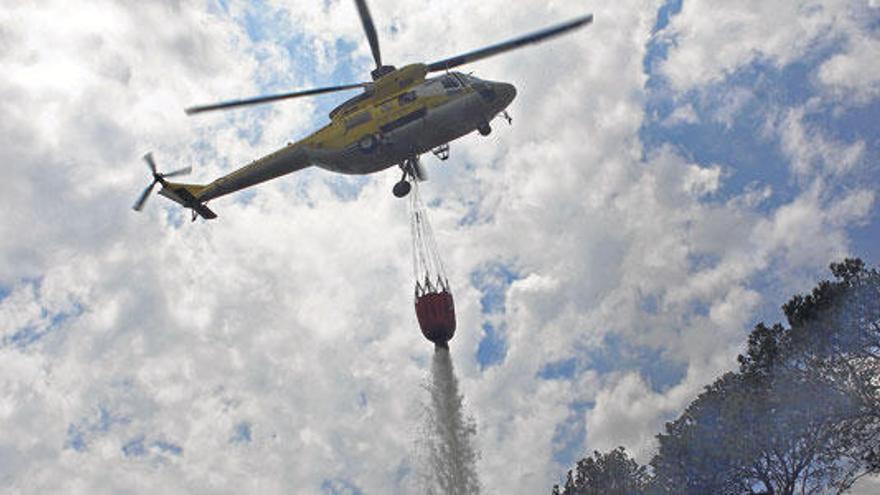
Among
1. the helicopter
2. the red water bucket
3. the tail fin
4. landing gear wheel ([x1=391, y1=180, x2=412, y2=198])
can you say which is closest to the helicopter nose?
the helicopter

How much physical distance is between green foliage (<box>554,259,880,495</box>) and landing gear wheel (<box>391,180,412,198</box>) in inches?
831

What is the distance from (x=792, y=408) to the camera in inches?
1484

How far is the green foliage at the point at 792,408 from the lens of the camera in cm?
3625

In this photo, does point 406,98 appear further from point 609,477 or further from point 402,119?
point 609,477

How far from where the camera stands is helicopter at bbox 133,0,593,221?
109ft

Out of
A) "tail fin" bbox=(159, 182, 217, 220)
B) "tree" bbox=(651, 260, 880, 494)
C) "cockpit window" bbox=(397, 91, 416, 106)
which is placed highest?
"tail fin" bbox=(159, 182, 217, 220)

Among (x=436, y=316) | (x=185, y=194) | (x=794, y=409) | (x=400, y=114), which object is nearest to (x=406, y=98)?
(x=400, y=114)

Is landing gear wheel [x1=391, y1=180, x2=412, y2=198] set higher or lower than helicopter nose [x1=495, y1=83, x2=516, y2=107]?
lower

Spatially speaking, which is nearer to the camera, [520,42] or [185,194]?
[520,42]

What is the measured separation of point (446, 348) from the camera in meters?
32.3

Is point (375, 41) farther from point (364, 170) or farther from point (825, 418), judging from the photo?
point (825, 418)

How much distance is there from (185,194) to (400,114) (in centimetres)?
1372

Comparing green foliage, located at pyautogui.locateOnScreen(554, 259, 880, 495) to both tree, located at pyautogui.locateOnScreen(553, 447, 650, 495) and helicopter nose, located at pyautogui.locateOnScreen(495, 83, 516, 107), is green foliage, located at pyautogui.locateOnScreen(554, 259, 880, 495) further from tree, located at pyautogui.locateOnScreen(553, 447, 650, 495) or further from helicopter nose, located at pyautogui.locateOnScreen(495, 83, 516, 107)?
helicopter nose, located at pyautogui.locateOnScreen(495, 83, 516, 107)

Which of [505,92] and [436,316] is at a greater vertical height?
[505,92]
